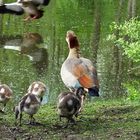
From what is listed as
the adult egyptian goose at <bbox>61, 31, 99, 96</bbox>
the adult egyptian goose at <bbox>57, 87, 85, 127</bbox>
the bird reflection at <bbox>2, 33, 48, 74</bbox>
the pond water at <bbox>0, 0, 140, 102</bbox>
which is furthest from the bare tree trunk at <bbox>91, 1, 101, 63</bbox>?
the adult egyptian goose at <bbox>57, 87, 85, 127</bbox>

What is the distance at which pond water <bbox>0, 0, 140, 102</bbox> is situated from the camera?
15391mm

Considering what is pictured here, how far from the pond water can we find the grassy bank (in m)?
3.75

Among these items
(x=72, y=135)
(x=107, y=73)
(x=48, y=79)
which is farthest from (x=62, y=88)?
(x=72, y=135)

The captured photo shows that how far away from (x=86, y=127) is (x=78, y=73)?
108cm

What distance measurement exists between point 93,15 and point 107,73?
12.3 metres

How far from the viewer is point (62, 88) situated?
14.8m

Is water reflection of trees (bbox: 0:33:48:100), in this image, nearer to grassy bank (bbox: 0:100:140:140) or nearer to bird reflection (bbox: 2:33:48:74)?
bird reflection (bbox: 2:33:48:74)

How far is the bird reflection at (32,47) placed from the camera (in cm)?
1843

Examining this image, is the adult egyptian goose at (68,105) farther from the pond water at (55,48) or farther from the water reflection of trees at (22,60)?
the water reflection of trees at (22,60)

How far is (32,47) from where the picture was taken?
2167 centimetres

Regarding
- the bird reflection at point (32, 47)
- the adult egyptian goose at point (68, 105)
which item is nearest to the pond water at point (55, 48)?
the bird reflection at point (32, 47)

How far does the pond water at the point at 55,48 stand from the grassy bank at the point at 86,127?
3.75m

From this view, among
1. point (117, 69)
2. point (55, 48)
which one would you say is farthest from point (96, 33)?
point (117, 69)

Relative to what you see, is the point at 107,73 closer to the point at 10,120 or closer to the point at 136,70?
the point at 136,70
